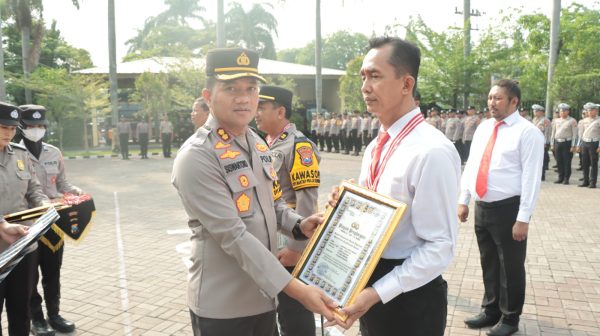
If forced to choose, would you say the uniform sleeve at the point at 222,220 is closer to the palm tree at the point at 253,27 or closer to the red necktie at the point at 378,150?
the red necktie at the point at 378,150

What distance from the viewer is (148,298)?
4.88 meters

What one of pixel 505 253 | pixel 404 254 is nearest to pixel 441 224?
pixel 404 254

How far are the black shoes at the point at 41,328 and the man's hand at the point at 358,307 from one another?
305 cm

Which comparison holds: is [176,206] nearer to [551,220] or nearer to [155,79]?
[551,220]

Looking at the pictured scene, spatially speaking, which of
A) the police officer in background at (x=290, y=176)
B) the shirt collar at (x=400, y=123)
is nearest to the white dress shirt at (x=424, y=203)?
the shirt collar at (x=400, y=123)

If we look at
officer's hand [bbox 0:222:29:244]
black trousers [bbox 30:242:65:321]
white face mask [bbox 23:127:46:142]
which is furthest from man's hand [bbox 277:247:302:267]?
white face mask [bbox 23:127:46:142]

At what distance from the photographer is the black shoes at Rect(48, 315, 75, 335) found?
4.16 metres

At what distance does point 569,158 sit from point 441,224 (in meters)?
12.3

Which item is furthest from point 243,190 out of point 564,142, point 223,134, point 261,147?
point 564,142

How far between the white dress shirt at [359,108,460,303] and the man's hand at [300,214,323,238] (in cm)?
46

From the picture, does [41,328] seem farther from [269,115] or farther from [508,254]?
[508,254]

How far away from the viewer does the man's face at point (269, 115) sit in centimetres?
354

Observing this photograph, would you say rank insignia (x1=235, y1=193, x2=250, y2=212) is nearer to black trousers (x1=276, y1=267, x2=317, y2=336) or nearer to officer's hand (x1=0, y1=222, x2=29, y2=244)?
black trousers (x1=276, y1=267, x2=317, y2=336)

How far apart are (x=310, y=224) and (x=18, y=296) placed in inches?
94.3
